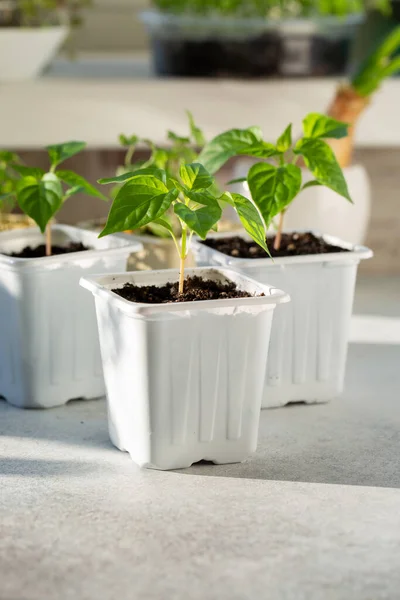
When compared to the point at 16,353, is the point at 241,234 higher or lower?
higher

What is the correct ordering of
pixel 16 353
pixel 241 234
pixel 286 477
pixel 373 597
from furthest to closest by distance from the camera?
pixel 241 234 → pixel 16 353 → pixel 286 477 → pixel 373 597

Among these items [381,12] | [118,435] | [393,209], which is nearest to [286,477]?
[118,435]

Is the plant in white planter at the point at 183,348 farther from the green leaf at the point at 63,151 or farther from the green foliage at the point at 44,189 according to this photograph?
the green leaf at the point at 63,151

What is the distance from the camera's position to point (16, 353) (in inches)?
52.2

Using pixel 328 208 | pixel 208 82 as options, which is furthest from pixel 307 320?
pixel 208 82

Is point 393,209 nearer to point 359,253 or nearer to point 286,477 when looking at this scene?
point 359,253

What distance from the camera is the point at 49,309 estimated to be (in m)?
1.32

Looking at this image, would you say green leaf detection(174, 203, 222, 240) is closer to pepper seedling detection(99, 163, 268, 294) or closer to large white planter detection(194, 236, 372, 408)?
pepper seedling detection(99, 163, 268, 294)

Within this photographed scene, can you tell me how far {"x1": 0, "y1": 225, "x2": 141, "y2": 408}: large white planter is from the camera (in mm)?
1297

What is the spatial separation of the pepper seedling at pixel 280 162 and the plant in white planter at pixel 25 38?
0.75 meters

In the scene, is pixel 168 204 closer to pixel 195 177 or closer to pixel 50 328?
pixel 195 177

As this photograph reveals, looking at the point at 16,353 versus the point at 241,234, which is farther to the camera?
the point at 241,234

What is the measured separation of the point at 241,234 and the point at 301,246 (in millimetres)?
100

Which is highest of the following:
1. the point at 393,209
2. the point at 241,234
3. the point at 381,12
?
the point at 381,12
